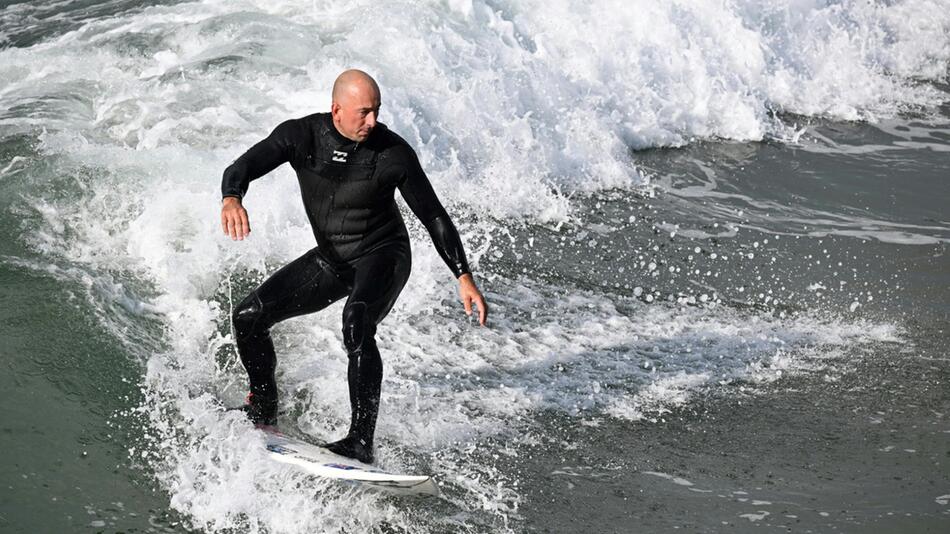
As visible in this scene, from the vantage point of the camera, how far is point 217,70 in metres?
10.6

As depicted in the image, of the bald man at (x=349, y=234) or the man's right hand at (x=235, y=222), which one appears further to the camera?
the bald man at (x=349, y=234)

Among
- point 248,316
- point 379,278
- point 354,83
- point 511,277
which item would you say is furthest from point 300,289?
point 511,277

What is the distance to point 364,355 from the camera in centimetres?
508

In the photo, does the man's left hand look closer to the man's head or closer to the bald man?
the bald man

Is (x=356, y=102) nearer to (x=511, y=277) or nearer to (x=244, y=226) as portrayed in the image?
(x=244, y=226)

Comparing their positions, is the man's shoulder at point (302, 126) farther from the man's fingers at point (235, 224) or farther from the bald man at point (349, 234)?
the man's fingers at point (235, 224)

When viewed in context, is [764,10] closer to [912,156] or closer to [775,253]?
[912,156]

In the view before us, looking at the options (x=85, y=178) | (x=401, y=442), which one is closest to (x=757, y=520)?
(x=401, y=442)

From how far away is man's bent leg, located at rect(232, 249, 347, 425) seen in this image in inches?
211

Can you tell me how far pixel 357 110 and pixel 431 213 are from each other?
64 centimetres

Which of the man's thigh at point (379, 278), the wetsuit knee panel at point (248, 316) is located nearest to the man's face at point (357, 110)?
the man's thigh at point (379, 278)

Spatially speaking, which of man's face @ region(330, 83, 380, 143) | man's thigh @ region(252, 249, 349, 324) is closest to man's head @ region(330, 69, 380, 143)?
man's face @ region(330, 83, 380, 143)

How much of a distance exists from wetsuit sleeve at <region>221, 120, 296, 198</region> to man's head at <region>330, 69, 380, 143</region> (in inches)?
12.7

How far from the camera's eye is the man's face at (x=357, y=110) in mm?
4934
